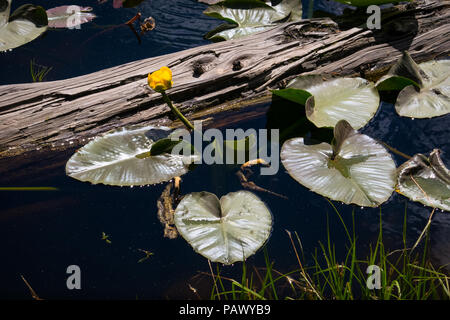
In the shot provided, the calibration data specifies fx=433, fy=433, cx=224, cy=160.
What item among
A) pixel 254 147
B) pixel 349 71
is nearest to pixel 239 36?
pixel 349 71

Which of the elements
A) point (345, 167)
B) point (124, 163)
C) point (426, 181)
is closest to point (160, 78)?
point (124, 163)

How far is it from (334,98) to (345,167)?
380 millimetres

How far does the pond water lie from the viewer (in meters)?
1.25

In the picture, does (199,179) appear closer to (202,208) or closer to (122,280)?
(202,208)

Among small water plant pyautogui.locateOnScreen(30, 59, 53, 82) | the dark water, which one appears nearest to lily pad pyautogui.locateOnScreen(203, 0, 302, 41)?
the dark water

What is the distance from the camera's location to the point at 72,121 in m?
1.71

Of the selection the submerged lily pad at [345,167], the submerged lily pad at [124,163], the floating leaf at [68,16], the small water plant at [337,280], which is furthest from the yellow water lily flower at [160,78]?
the floating leaf at [68,16]

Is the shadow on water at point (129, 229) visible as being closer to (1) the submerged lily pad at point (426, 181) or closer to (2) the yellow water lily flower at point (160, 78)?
(1) the submerged lily pad at point (426, 181)

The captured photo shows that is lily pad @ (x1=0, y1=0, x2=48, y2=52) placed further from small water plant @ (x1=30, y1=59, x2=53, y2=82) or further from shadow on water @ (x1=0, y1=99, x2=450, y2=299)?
shadow on water @ (x1=0, y1=99, x2=450, y2=299)

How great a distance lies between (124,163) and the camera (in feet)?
4.92

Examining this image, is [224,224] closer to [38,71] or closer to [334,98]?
[334,98]

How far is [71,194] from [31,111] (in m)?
0.41

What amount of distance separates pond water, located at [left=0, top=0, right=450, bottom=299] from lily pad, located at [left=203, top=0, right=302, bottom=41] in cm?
57

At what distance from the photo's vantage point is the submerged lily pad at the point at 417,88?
1.73m
